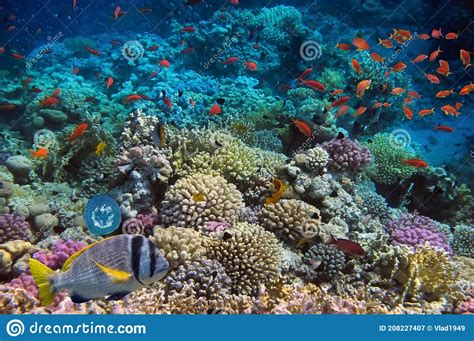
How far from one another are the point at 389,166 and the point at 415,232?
8.51 ft

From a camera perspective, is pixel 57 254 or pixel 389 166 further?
pixel 389 166

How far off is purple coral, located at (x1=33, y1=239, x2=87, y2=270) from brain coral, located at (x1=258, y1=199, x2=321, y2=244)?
235cm

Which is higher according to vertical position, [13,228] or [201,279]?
[201,279]

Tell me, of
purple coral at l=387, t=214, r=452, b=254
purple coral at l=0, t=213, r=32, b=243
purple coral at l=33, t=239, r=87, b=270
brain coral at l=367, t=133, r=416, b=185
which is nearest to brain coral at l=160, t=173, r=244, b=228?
purple coral at l=33, t=239, r=87, b=270

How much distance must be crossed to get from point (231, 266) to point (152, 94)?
7.60m

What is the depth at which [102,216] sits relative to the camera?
4.70 metres

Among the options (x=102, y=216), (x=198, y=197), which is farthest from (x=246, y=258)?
(x=102, y=216)

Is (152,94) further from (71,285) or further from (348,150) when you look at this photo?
(71,285)

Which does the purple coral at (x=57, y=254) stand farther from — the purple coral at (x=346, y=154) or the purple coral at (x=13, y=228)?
the purple coral at (x=346, y=154)

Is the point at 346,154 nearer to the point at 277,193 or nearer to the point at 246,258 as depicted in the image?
the point at 277,193

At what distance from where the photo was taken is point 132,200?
16.5ft

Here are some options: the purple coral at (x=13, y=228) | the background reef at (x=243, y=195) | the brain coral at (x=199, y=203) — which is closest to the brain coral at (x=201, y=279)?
the background reef at (x=243, y=195)

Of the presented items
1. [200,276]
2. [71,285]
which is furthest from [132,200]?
[71,285]

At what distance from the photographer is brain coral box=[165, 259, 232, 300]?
3.75 meters
